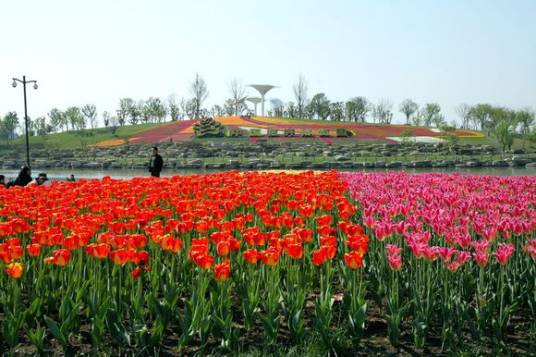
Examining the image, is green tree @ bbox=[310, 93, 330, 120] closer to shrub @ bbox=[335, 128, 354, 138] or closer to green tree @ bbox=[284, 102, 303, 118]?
green tree @ bbox=[284, 102, 303, 118]

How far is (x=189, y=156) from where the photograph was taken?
52062mm

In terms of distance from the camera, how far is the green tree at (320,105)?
374ft

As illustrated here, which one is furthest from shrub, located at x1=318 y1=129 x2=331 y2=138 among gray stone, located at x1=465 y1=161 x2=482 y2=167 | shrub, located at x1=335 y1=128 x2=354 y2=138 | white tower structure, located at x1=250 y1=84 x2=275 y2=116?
white tower structure, located at x1=250 y1=84 x2=275 y2=116

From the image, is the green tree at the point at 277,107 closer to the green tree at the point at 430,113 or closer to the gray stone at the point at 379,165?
the green tree at the point at 430,113

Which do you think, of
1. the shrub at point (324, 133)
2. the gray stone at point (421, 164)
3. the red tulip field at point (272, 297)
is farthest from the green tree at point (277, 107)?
the red tulip field at point (272, 297)

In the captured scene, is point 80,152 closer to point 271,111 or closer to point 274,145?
point 274,145

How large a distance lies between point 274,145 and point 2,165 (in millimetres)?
25827

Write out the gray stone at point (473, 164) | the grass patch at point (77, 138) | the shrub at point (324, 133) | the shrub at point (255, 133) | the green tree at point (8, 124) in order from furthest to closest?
the green tree at point (8, 124) → the grass patch at point (77, 138) → the shrub at point (255, 133) → the shrub at point (324, 133) → the gray stone at point (473, 164)

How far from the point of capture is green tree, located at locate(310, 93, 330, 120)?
11400 cm

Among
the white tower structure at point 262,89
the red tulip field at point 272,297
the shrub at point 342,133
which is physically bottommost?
the red tulip field at point 272,297

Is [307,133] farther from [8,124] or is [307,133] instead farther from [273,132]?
[8,124]

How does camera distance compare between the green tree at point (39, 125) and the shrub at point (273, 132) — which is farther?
the green tree at point (39, 125)

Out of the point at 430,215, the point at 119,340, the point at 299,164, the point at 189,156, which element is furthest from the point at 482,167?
the point at 119,340

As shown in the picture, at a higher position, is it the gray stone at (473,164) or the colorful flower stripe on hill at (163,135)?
the colorful flower stripe on hill at (163,135)
